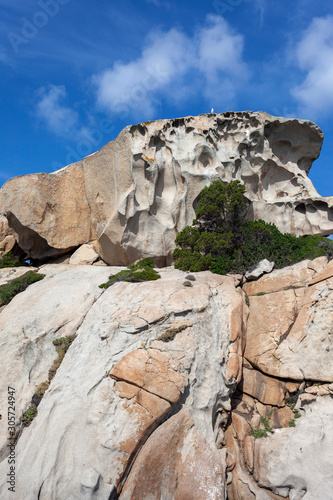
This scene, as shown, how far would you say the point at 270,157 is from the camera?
2372 centimetres

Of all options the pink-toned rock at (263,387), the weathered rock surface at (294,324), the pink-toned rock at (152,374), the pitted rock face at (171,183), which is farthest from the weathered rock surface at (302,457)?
the pitted rock face at (171,183)

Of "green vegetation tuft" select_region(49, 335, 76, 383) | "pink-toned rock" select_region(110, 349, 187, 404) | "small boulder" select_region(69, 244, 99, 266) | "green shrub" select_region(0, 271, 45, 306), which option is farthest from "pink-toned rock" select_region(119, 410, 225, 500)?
"small boulder" select_region(69, 244, 99, 266)

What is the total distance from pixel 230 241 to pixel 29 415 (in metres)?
13.3

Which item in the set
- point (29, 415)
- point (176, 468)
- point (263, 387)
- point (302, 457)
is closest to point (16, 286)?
point (29, 415)

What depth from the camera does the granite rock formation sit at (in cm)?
924

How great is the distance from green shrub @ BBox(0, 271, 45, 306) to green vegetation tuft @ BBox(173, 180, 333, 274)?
839 centimetres

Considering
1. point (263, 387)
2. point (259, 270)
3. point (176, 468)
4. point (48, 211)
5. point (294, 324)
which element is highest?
point (48, 211)

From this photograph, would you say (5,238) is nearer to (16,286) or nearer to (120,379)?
(16,286)

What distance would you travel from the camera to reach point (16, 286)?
18.0 meters

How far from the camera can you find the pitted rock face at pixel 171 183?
22.3m

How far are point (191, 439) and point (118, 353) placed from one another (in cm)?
367

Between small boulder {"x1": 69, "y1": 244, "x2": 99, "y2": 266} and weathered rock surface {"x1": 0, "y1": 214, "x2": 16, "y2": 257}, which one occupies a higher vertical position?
weathered rock surface {"x1": 0, "y1": 214, "x2": 16, "y2": 257}

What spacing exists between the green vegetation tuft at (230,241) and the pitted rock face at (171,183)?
84.5 inches

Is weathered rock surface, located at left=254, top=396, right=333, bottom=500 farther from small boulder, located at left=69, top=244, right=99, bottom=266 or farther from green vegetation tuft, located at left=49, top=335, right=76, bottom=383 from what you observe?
small boulder, located at left=69, top=244, right=99, bottom=266
